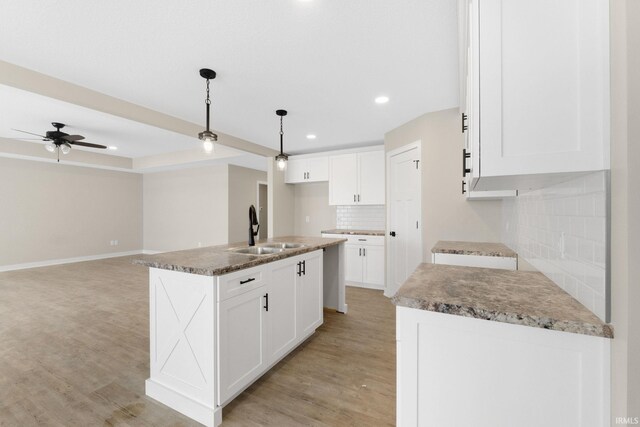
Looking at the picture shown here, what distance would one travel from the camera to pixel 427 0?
1.64 m

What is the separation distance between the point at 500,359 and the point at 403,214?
3.02 m

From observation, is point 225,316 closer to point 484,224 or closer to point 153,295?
point 153,295

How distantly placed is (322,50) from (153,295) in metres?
2.19

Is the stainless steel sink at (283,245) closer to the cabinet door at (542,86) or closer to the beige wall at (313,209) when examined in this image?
the cabinet door at (542,86)

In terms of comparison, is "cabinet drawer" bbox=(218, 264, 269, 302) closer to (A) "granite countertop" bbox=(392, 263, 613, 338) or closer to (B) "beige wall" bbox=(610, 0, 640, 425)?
(A) "granite countertop" bbox=(392, 263, 613, 338)

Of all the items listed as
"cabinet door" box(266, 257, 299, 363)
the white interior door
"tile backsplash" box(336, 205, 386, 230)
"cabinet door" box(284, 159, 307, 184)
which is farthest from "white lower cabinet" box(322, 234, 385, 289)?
"cabinet door" box(266, 257, 299, 363)

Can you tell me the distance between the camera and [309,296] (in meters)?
2.66

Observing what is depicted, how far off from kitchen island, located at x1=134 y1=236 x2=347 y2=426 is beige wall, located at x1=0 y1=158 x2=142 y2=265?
21.3 ft

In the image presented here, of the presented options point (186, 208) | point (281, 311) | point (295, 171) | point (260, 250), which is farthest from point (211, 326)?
point (186, 208)

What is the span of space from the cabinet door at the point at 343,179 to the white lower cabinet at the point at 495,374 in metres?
3.86

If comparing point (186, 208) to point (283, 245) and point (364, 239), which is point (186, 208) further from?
point (283, 245)

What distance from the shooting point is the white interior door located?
3.63 metres

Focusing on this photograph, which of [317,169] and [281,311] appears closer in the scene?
[281,311]

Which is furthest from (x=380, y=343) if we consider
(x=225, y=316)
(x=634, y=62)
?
(x=634, y=62)
